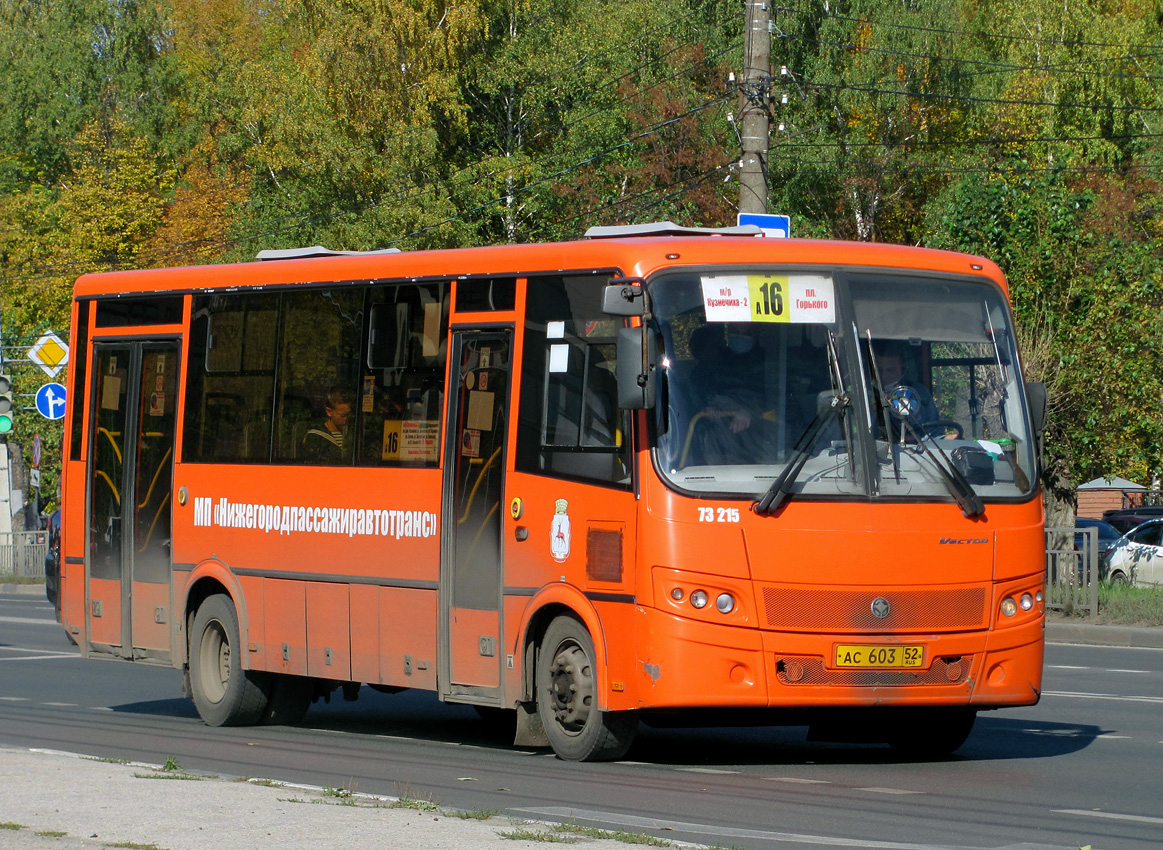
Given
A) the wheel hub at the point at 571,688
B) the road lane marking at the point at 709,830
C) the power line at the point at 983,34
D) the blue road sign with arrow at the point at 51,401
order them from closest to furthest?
the road lane marking at the point at 709,830
the wheel hub at the point at 571,688
the blue road sign with arrow at the point at 51,401
the power line at the point at 983,34

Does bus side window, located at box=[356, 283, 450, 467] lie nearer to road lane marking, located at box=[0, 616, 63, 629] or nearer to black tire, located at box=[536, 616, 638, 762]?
black tire, located at box=[536, 616, 638, 762]

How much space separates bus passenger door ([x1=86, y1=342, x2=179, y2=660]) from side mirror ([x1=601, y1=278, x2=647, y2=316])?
5307mm

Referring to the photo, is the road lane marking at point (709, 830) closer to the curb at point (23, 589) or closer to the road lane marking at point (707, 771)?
the road lane marking at point (707, 771)

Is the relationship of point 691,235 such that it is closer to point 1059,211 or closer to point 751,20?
point 751,20

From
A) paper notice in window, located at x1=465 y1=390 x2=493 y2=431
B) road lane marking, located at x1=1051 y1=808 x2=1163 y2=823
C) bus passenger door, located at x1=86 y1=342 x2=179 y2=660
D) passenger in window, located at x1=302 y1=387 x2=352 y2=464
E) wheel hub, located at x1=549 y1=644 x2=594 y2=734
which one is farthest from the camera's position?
bus passenger door, located at x1=86 y1=342 x2=179 y2=660

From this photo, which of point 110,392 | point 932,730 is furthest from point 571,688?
point 110,392

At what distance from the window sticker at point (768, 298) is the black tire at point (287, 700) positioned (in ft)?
17.1

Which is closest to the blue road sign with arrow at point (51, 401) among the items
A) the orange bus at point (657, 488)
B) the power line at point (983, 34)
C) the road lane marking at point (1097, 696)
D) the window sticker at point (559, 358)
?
the orange bus at point (657, 488)

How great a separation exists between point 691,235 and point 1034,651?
10.8ft

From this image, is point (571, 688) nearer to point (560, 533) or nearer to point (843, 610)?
point (560, 533)

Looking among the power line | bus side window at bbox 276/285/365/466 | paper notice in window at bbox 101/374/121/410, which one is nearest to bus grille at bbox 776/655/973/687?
bus side window at bbox 276/285/365/466

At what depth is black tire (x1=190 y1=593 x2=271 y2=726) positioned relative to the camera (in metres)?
14.1

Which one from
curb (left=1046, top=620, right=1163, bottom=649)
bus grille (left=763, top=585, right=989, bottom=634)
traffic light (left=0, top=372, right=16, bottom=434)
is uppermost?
traffic light (left=0, top=372, right=16, bottom=434)

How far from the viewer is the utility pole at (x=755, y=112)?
22.0 m
